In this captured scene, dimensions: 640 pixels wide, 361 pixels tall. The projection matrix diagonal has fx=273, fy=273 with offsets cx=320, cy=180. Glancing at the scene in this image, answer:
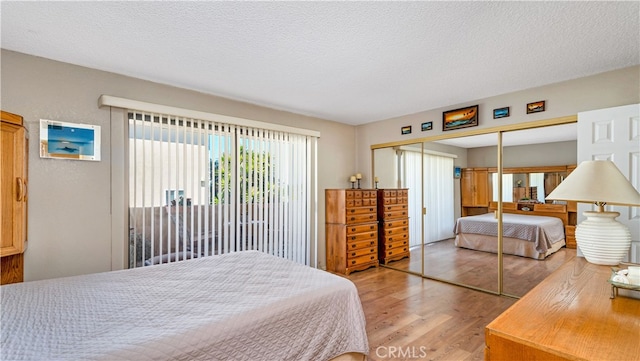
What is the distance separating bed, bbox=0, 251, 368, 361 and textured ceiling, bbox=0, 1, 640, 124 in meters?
1.81

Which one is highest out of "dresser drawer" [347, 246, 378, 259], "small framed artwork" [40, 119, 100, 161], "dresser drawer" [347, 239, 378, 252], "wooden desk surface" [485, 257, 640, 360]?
"small framed artwork" [40, 119, 100, 161]

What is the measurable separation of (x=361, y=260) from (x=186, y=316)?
335 cm

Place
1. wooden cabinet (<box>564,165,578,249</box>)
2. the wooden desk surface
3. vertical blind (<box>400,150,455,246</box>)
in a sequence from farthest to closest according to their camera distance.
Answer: vertical blind (<box>400,150,455,246</box>)
wooden cabinet (<box>564,165,578,249</box>)
the wooden desk surface

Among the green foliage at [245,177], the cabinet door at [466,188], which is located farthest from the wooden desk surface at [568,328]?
the green foliage at [245,177]

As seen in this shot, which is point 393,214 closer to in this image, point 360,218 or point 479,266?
point 360,218

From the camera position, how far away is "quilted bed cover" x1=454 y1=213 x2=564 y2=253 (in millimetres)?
3145

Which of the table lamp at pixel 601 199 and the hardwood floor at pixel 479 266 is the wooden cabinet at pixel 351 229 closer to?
the hardwood floor at pixel 479 266

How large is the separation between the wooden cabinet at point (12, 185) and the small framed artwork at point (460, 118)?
4.44 m

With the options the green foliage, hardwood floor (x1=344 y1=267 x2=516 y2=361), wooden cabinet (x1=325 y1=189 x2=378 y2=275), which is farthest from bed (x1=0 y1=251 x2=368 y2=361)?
wooden cabinet (x1=325 y1=189 x2=378 y2=275)

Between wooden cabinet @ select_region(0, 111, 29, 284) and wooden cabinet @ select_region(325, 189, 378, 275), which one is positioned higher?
wooden cabinet @ select_region(0, 111, 29, 284)

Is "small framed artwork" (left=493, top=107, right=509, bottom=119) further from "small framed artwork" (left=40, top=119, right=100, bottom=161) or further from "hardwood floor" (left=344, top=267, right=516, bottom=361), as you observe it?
"small framed artwork" (left=40, top=119, right=100, bottom=161)

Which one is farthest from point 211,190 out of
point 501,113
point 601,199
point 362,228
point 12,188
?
point 501,113

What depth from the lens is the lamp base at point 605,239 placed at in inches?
66.1

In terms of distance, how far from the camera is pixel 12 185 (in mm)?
1907
